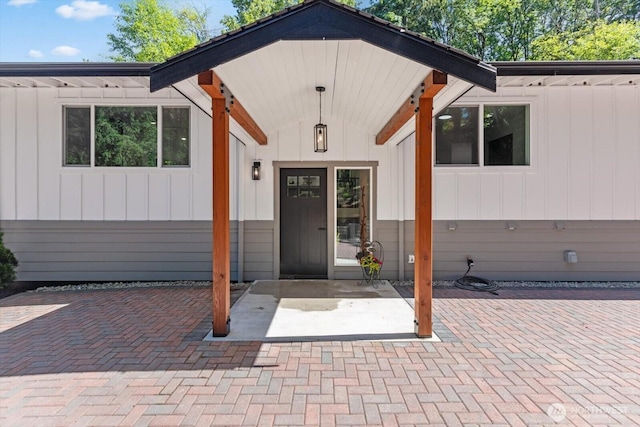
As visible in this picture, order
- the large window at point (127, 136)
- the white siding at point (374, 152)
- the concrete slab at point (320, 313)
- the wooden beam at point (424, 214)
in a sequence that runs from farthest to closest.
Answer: the large window at point (127, 136) < the white siding at point (374, 152) < the concrete slab at point (320, 313) < the wooden beam at point (424, 214)

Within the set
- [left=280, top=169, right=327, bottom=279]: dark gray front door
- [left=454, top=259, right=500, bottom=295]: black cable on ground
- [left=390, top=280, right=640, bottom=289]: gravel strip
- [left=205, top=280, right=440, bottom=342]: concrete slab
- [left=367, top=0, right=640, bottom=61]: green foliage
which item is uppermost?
[left=367, top=0, right=640, bottom=61]: green foliage

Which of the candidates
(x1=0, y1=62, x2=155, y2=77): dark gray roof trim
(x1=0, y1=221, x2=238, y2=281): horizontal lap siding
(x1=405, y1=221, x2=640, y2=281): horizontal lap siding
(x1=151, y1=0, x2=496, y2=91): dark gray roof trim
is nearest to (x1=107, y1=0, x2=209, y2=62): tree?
(x1=0, y1=62, x2=155, y2=77): dark gray roof trim

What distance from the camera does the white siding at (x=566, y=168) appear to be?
564 centimetres

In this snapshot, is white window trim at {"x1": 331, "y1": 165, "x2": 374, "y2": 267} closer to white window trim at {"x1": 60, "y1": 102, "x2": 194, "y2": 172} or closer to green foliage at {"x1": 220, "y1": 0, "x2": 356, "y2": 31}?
white window trim at {"x1": 60, "y1": 102, "x2": 194, "y2": 172}

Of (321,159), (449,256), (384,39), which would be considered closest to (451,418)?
(384,39)

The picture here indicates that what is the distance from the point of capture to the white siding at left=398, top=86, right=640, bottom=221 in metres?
5.64

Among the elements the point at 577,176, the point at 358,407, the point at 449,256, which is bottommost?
the point at 358,407

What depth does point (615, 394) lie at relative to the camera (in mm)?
2424

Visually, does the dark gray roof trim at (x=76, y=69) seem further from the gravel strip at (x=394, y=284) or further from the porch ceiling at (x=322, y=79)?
the gravel strip at (x=394, y=284)

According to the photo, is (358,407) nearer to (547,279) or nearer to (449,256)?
(449,256)

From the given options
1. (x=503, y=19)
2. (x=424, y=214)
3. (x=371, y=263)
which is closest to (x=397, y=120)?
(x=424, y=214)

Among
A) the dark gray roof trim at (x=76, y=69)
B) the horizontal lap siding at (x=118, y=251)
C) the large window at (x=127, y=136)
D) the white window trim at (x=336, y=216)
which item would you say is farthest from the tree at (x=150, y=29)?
the white window trim at (x=336, y=216)

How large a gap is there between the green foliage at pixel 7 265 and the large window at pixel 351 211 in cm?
519

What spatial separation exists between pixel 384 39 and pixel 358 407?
2.83 m
